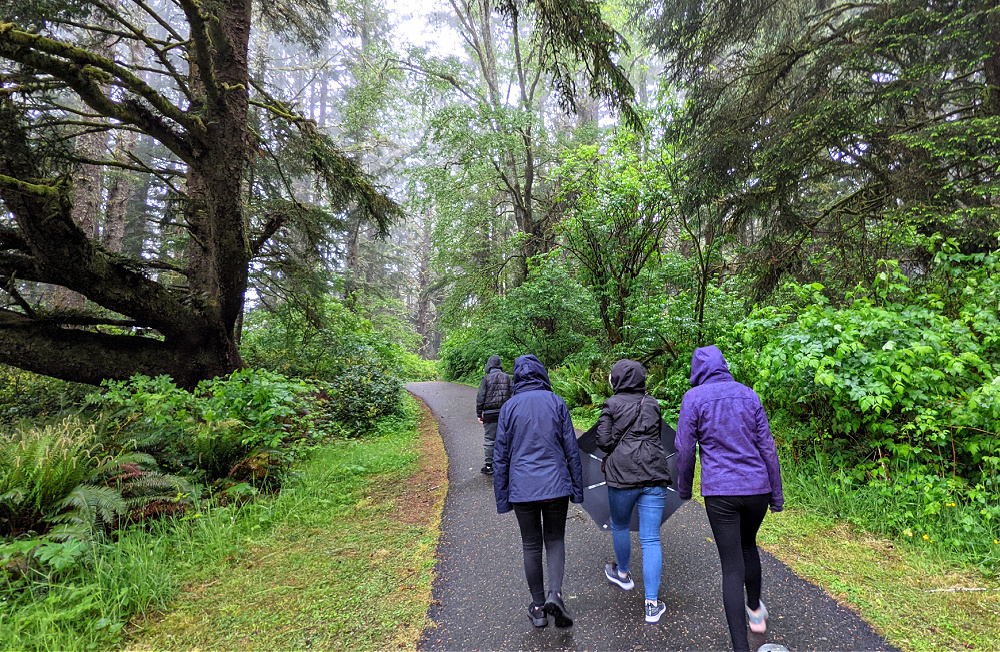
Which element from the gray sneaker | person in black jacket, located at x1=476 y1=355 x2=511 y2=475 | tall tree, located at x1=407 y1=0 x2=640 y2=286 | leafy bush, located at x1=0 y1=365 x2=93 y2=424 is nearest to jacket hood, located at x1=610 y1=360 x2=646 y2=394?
the gray sneaker

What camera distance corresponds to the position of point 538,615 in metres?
2.75

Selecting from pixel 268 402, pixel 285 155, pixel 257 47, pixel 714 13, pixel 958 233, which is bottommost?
pixel 268 402

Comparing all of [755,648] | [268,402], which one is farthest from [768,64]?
[268,402]

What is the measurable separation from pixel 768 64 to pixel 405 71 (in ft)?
38.4

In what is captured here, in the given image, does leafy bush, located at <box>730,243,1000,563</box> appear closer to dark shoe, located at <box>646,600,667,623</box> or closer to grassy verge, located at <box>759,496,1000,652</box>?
grassy verge, located at <box>759,496,1000,652</box>

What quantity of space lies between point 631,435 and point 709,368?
700 mm

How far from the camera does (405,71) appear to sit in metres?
14.5

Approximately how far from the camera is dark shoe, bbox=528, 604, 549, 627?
2729mm

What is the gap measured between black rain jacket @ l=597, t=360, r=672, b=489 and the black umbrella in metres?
0.21

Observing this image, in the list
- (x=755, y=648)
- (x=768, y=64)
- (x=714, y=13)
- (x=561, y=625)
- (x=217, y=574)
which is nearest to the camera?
(x=755, y=648)

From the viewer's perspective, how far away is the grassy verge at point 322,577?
275cm

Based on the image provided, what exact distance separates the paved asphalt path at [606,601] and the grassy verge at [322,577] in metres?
0.28

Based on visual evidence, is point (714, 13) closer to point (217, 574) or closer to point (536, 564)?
point (536, 564)

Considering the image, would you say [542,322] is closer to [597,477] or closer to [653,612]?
[597,477]
